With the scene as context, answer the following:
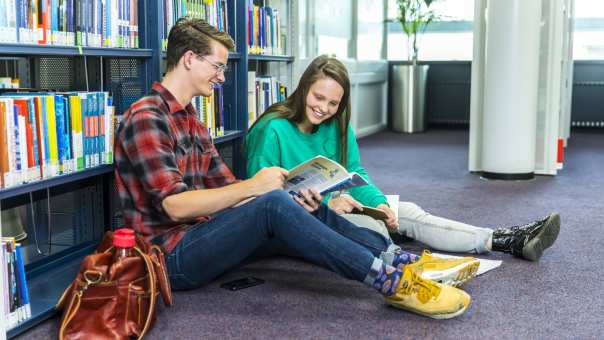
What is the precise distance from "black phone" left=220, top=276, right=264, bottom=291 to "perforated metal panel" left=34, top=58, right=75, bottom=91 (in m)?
0.91

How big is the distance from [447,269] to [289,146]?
27.1 inches

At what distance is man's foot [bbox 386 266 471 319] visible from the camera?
2072 mm

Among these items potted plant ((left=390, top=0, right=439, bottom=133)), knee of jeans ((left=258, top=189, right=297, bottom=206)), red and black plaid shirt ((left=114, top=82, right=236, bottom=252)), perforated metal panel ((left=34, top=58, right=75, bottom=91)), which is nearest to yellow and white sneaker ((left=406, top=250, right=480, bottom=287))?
knee of jeans ((left=258, top=189, right=297, bottom=206))

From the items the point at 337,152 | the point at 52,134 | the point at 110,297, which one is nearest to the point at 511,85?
the point at 337,152

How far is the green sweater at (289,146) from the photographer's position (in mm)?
2582

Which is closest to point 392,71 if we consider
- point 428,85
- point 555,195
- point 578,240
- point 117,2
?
point 428,85

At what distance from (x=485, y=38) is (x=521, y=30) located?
365mm

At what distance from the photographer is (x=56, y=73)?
260cm

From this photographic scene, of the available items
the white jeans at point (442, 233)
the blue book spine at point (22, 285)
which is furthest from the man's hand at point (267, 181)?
the white jeans at point (442, 233)

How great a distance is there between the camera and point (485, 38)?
4.97 m

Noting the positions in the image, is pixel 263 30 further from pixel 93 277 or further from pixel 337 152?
pixel 93 277

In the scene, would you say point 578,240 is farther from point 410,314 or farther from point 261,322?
point 261,322

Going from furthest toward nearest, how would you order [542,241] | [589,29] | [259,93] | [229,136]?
[589,29] → [259,93] → [229,136] → [542,241]

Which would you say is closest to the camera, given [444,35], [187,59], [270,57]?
[187,59]
